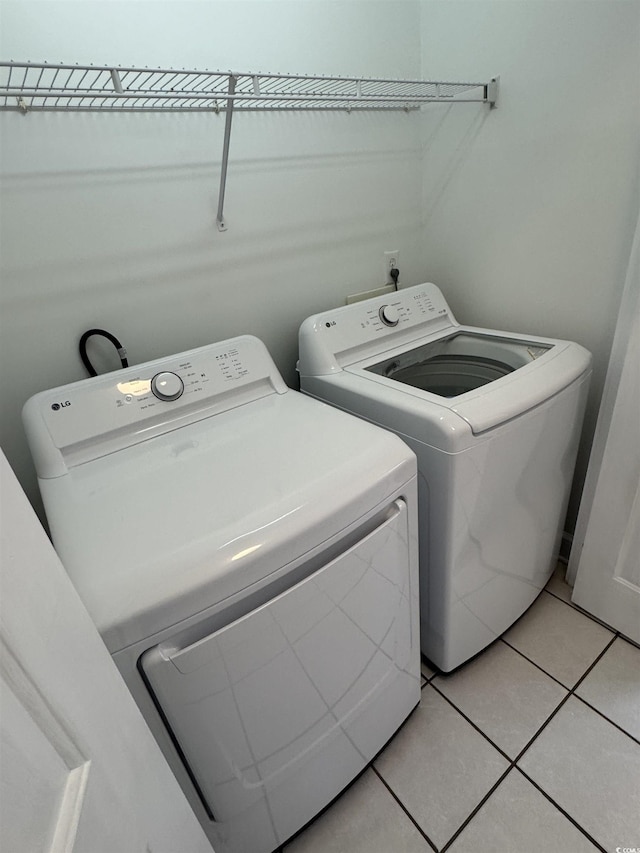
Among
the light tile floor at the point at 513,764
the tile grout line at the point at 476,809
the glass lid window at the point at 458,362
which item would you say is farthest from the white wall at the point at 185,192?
the tile grout line at the point at 476,809

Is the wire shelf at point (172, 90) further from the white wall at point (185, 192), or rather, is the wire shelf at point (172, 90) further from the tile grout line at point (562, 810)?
the tile grout line at point (562, 810)

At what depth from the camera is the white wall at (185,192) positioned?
113 cm

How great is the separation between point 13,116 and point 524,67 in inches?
56.9

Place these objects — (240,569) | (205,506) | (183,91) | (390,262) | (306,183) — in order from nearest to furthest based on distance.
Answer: (240,569), (205,506), (183,91), (306,183), (390,262)

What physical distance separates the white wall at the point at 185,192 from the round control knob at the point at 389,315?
0.77ft

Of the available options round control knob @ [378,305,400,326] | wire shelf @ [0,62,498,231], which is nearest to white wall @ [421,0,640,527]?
wire shelf @ [0,62,498,231]

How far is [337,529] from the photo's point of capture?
34.4 inches

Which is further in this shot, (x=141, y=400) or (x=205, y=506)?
(x=141, y=400)

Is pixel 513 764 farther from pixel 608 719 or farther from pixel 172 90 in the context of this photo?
pixel 172 90

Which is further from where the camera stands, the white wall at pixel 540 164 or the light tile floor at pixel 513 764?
the white wall at pixel 540 164

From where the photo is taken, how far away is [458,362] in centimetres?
157

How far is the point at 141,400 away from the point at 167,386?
3.0 inches

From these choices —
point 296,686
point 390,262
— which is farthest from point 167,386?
point 390,262

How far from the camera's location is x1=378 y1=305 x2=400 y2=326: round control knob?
5.22ft
